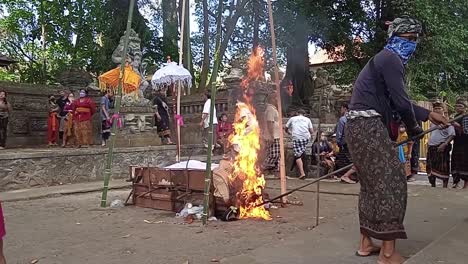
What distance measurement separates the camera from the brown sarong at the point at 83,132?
41.4ft

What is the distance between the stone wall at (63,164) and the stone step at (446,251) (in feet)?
18.2

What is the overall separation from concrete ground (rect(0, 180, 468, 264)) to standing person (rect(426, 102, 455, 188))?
121cm

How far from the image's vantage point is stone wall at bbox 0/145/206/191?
9.28 m

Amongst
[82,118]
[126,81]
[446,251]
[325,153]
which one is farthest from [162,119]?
[446,251]

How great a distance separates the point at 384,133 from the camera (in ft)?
12.1

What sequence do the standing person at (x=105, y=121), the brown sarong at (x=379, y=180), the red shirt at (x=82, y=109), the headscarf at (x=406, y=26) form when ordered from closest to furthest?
the brown sarong at (x=379, y=180) → the headscarf at (x=406, y=26) → the red shirt at (x=82, y=109) → the standing person at (x=105, y=121)

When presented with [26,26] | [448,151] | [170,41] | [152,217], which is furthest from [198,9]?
[152,217]

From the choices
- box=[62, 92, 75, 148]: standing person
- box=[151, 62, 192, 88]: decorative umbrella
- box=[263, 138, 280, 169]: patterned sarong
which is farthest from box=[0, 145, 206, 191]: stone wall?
box=[62, 92, 75, 148]: standing person

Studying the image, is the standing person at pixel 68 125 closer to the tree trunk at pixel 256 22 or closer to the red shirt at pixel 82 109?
the red shirt at pixel 82 109

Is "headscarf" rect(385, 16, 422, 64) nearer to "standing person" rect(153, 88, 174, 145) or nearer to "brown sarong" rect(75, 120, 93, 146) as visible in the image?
"brown sarong" rect(75, 120, 93, 146)

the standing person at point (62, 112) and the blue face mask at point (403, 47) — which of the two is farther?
the standing person at point (62, 112)

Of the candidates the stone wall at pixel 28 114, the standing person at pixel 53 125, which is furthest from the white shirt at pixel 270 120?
the stone wall at pixel 28 114

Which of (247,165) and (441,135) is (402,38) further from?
(441,135)

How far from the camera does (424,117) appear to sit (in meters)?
3.81
